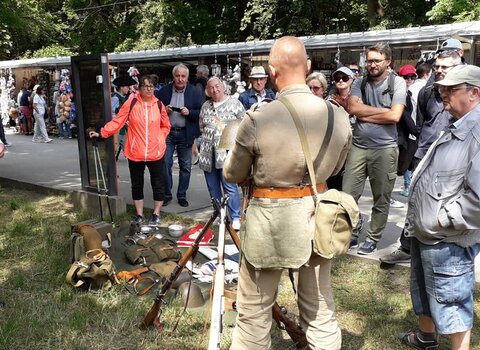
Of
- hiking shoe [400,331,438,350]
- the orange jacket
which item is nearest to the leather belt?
hiking shoe [400,331,438,350]

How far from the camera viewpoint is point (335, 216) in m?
2.42

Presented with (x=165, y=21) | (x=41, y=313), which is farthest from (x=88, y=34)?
(x=41, y=313)

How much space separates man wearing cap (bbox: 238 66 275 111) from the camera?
672 cm

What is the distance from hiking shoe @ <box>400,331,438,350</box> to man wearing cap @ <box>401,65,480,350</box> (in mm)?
365

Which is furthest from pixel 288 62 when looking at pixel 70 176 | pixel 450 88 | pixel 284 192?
pixel 70 176

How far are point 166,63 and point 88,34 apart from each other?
54.1 feet

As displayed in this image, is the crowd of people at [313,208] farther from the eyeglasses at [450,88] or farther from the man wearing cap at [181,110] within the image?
the man wearing cap at [181,110]

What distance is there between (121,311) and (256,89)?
13.1 feet

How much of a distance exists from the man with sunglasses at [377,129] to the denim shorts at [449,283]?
1.73 meters

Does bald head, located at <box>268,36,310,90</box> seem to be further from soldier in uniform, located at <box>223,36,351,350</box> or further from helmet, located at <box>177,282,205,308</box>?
helmet, located at <box>177,282,205,308</box>

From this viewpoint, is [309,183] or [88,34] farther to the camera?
[88,34]

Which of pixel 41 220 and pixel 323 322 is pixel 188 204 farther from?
pixel 323 322

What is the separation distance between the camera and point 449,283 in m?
2.74

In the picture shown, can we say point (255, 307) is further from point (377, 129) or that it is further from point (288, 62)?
point (377, 129)
